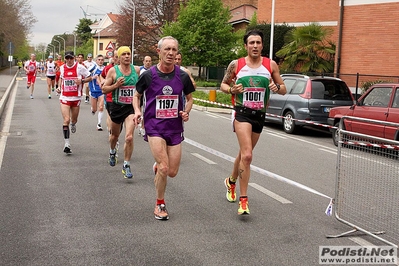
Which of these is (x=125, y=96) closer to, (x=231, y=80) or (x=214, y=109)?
(x=231, y=80)

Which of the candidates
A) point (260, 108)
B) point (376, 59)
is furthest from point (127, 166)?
point (376, 59)

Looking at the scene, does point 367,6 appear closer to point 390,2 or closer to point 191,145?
point 390,2

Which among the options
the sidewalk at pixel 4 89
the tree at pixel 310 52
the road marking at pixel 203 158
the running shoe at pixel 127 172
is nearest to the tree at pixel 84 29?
the sidewalk at pixel 4 89

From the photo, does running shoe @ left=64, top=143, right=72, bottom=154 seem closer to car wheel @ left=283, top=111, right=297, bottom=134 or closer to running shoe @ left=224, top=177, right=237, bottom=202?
running shoe @ left=224, top=177, right=237, bottom=202

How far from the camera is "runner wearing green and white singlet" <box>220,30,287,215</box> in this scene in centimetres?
658

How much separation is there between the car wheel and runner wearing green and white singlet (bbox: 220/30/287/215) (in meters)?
9.63

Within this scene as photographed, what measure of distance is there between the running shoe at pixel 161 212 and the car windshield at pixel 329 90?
1035cm

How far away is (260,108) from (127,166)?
2.73 m

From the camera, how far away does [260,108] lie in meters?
6.72

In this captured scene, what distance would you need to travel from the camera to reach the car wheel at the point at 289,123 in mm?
16281

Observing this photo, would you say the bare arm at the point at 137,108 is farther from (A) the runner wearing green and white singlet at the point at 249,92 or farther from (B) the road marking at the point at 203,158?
(B) the road marking at the point at 203,158

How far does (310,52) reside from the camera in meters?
27.8

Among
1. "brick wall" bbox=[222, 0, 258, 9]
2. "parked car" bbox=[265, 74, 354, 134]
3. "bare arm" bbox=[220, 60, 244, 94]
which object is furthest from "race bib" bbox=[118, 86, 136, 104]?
"brick wall" bbox=[222, 0, 258, 9]

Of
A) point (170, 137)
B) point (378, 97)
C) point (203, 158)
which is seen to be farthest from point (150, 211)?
point (378, 97)
